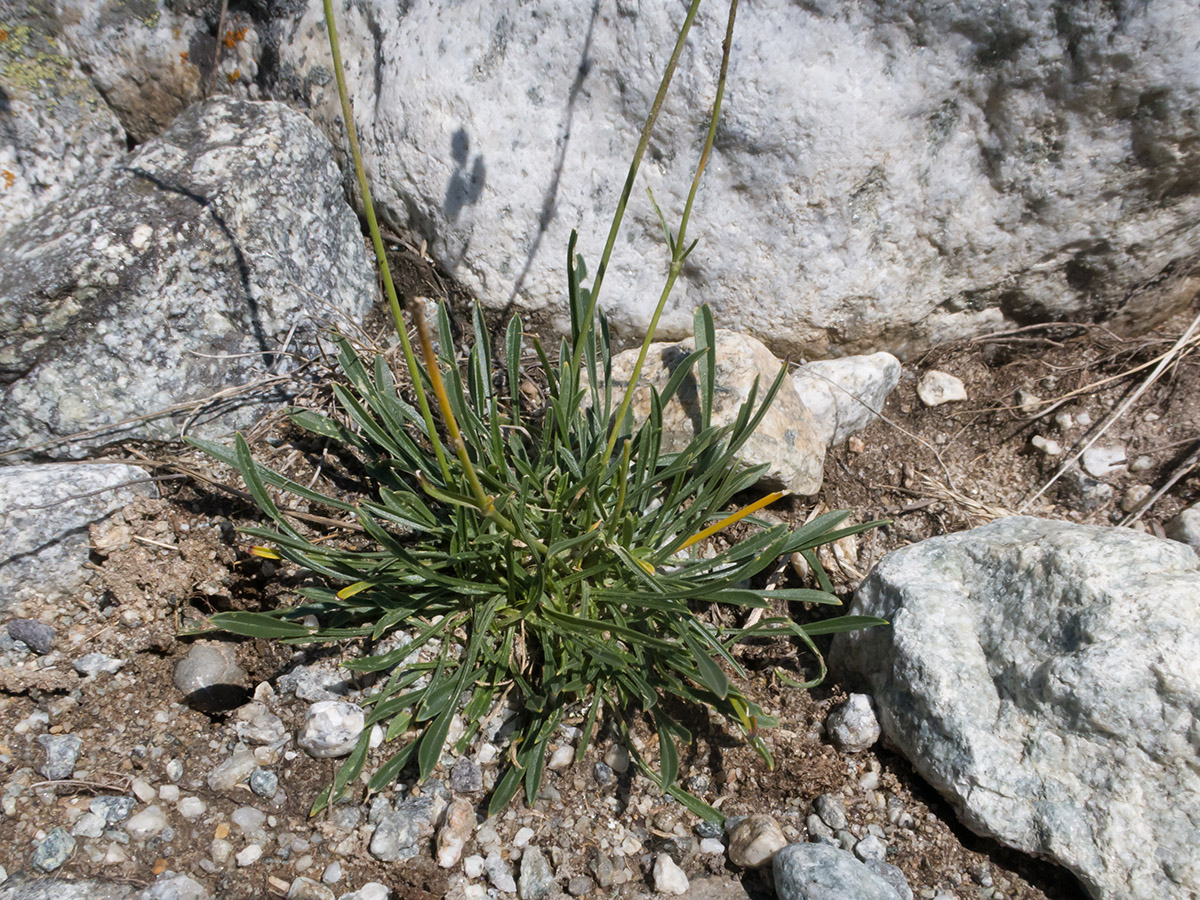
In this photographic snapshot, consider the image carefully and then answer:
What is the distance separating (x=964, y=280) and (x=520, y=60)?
1722 mm

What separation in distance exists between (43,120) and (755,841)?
10.4ft

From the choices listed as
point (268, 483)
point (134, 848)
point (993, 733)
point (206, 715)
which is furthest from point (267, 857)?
point (993, 733)

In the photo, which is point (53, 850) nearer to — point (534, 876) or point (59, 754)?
point (59, 754)

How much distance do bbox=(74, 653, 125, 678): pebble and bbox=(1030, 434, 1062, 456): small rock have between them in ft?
9.84

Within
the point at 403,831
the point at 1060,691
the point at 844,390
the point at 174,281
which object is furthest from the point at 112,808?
the point at 844,390

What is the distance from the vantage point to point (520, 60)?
2.64 m

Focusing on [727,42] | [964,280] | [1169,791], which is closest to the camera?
[727,42]

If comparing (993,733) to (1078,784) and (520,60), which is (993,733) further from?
(520,60)

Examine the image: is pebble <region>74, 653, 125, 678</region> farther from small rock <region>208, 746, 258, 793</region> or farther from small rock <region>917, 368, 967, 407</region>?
small rock <region>917, 368, 967, 407</region>

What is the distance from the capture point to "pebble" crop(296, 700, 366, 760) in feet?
6.80

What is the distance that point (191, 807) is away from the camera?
1.94 metres

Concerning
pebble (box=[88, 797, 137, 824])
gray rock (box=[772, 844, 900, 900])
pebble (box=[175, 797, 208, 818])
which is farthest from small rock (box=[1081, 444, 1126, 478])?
pebble (box=[88, 797, 137, 824])

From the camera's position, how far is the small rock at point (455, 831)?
194 cm

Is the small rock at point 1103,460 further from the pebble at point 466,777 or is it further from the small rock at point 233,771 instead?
the small rock at point 233,771
